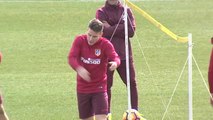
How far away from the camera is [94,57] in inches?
343

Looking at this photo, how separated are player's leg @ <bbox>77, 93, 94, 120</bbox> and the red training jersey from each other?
6.2 inches

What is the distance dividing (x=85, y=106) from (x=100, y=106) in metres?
0.35

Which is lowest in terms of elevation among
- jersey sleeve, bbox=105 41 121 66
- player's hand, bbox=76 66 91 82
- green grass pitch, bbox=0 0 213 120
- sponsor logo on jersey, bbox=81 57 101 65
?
green grass pitch, bbox=0 0 213 120

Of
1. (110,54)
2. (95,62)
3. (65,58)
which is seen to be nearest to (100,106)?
(95,62)

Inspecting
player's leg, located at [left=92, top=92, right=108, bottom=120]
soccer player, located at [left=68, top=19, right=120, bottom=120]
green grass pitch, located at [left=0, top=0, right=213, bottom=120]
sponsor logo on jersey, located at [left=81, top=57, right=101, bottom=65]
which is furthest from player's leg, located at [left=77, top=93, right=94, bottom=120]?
green grass pitch, located at [left=0, top=0, right=213, bottom=120]

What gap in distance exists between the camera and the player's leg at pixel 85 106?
892cm

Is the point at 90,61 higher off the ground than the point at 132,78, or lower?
higher

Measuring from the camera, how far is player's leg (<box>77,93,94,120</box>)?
29.3 feet

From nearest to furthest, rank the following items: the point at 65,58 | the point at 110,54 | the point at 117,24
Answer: the point at 110,54 → the point at 117,24 → the point at 65,58

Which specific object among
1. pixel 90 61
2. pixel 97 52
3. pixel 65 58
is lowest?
pixel 65 58

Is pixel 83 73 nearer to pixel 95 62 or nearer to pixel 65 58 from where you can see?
pixel 95 62

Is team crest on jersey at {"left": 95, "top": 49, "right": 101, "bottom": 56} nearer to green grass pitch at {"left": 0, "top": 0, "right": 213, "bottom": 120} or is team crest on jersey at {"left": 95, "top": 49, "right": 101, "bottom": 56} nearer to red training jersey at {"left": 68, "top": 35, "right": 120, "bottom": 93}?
red training jersey at {"left": 68, "top": 35, "right": 120, "bottom": 93}

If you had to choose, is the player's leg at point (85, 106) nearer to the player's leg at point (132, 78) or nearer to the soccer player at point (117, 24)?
the soccer player at point (117, 24)

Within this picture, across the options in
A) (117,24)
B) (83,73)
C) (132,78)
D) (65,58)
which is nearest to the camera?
(83,73)
